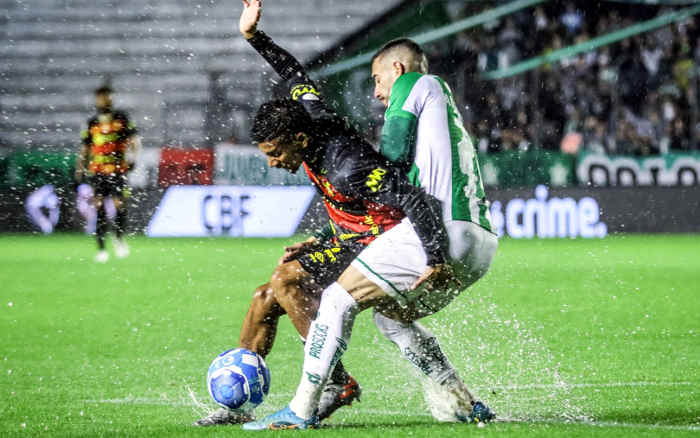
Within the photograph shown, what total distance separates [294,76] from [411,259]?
1406 millimetres

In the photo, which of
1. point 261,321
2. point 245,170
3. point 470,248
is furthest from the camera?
point 245,170

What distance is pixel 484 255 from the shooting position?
15.6 feet

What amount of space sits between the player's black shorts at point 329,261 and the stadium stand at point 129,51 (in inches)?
615

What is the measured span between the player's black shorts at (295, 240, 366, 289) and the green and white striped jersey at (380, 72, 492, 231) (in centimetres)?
47

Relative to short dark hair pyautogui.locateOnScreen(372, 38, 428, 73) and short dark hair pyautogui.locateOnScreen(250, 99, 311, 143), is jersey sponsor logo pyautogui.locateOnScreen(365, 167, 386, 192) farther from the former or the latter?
short dark hair pyautogui.locateOnScreen(372, 38, 428, 73)

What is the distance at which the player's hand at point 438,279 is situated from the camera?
14.5 feet

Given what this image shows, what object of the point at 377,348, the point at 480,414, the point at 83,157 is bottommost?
the point at 377,348

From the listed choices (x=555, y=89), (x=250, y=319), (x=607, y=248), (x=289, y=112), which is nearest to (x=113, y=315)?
(x=250, y=319)

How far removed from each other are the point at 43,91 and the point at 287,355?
16587 millimetres

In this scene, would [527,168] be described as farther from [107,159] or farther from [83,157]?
[83,157]

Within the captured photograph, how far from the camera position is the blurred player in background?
14766mm

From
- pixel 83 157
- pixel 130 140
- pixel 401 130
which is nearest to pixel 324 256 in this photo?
pixel 401 130

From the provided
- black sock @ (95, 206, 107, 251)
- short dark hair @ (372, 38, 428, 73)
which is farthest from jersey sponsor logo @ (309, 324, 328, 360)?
black sock @ (95, 206, 107, 251)

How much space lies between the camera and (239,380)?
4.94m
